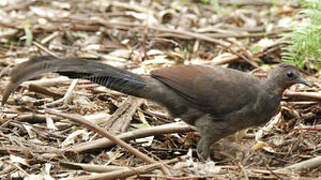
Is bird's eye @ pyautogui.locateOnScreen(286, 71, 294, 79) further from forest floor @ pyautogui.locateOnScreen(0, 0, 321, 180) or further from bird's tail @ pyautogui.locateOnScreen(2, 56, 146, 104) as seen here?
bird's tail @ pyautogui.locateOnScreen(2, 56, 146, 104)

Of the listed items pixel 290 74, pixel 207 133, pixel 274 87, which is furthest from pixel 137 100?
pixel 290 74

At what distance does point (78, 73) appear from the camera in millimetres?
4016

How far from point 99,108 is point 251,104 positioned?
1536 millimetres

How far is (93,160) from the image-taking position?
13.3 feet

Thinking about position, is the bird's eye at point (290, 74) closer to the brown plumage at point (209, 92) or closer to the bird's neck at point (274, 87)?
the brown plumage at point (209, 92)

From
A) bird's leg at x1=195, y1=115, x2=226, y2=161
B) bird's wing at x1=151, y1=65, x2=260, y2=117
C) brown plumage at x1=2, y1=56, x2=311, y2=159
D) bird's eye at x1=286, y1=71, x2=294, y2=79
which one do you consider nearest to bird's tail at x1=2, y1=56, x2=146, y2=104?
brown plumage at x1=2, y1=56, x2=311, y2=159

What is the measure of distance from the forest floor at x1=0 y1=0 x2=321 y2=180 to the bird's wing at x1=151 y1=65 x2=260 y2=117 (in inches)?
14.1

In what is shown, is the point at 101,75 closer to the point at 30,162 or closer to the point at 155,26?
the point at 30,162

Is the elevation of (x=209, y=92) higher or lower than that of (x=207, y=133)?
higher

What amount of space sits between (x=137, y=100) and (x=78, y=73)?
984 millimetres

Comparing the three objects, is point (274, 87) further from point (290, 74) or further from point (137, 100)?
point (137, 100)

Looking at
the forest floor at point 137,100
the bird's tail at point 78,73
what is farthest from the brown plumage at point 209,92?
the forest floor at point 137,100

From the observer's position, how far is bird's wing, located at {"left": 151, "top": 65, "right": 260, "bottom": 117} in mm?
4172

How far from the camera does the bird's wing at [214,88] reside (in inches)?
164
